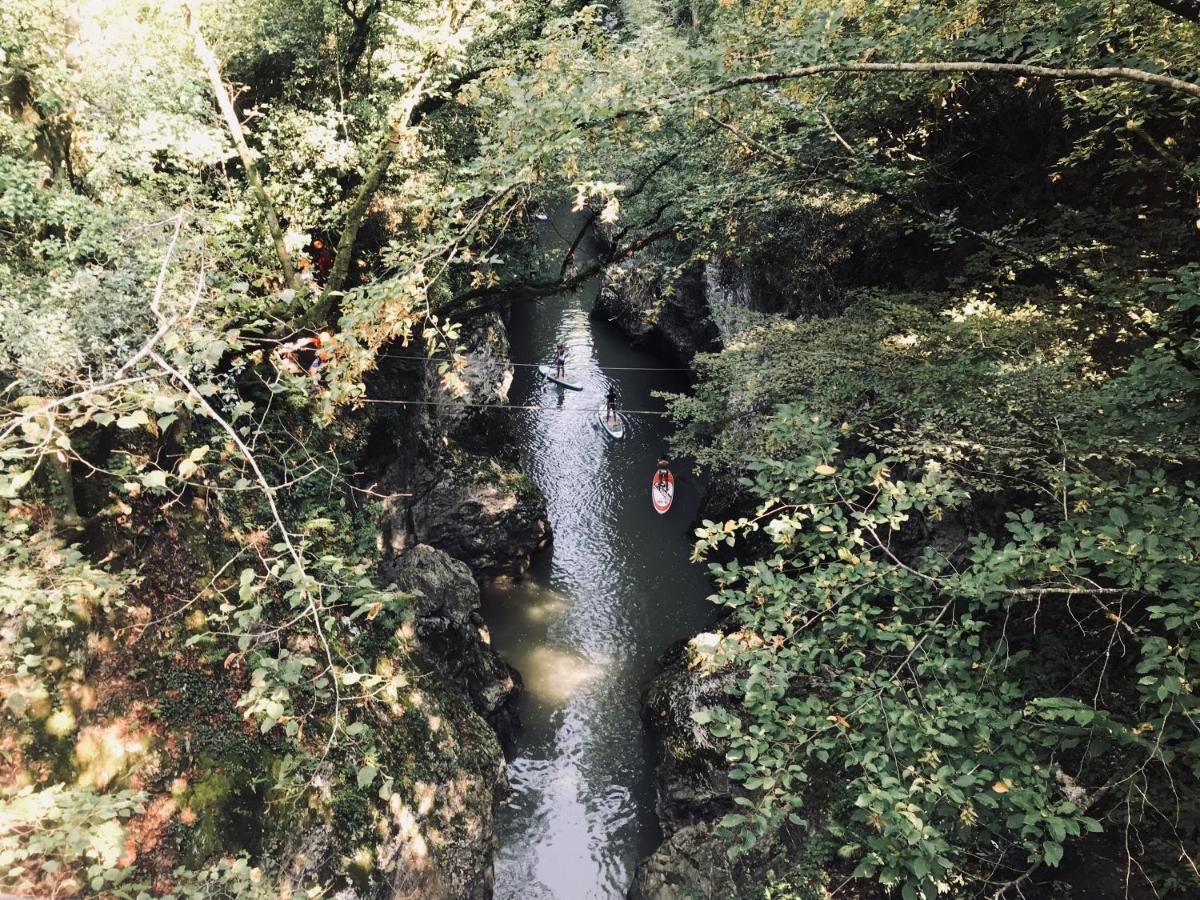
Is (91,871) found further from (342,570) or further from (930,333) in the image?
(930,333)

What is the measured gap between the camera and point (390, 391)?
13023mm

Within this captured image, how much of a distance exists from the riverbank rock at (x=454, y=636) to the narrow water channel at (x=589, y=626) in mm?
712

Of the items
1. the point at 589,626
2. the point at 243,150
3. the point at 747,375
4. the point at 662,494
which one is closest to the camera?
the point at 243,150

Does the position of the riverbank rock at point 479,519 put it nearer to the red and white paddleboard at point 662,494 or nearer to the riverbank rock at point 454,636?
the riverbank rock at point 454,636

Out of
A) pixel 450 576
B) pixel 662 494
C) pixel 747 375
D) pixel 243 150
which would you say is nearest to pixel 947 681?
pixel 747 375

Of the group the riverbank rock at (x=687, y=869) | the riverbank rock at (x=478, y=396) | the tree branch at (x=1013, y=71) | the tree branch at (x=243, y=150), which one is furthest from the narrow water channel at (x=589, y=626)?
the tree branch at (x=1013, y=71)

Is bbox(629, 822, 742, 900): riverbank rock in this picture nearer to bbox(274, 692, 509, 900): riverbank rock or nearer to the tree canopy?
the tree canopy

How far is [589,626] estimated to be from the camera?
12.9 meters

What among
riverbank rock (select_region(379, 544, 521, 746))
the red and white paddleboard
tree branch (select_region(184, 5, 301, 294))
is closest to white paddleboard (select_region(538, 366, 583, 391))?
the red and white paddleboard

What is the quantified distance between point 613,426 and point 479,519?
687cm

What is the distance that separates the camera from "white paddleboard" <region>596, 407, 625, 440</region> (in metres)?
19.2

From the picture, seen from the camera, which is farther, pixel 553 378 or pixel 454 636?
pixel 553 378

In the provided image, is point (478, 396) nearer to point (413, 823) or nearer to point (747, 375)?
point (747, 375)

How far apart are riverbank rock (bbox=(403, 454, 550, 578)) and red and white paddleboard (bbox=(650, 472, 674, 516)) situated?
10.9 feet
